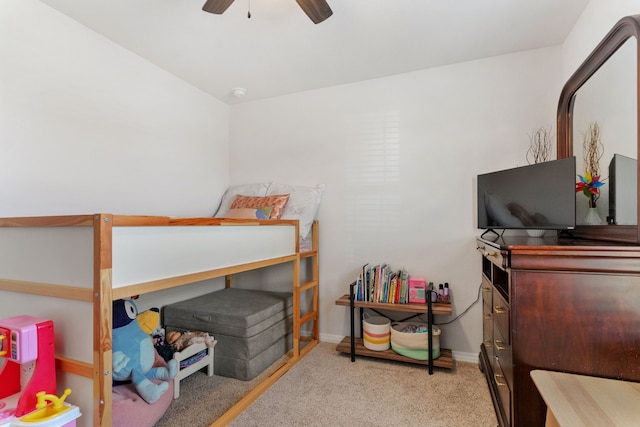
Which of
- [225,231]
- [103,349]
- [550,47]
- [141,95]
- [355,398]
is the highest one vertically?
[550,47]

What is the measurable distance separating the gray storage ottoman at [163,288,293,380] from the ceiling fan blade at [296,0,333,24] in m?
1.80

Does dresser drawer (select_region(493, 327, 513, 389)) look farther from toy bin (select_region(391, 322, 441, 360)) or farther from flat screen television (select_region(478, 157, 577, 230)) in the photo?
flat screen television (select_region(478, 157, 577, 230))

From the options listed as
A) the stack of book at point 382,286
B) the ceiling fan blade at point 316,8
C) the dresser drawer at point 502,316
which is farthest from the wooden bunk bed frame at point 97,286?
the dresser drawer at point 502,316

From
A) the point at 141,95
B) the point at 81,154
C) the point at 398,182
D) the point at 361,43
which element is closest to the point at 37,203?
the point at 81,154

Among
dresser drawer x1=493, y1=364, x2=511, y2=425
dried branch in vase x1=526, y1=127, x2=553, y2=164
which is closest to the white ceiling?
dried branch in vase x1=526, y1=127, x2=553, y2=164

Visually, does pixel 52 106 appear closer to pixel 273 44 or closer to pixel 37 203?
pixel 37 203

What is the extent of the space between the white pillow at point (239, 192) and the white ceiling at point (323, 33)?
956mm

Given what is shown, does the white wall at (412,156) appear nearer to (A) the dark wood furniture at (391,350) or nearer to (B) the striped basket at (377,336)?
(A) the dark wood furniture at (391,350)

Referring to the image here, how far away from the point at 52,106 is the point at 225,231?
127 centimetres

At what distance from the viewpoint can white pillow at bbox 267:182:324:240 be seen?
2.65m

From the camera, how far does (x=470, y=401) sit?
1802 mm

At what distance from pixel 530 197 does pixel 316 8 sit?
1.57m

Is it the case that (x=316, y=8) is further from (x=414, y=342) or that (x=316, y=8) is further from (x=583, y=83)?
(x=414, y=342)

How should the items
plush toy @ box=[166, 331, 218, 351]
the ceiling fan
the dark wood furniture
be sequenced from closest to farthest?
the ceiling fan, plush toy @ box=[166, 331, 218, 351], the dark wood furniture
